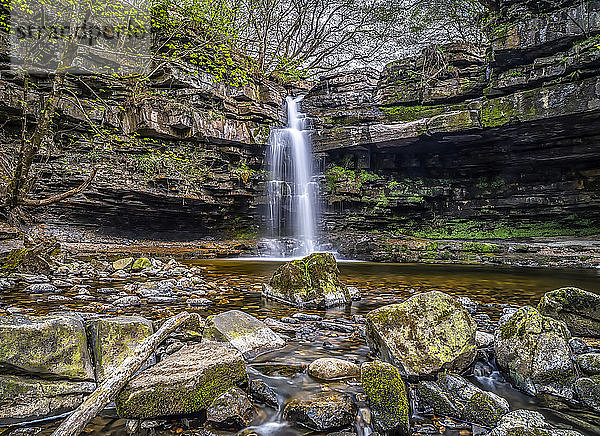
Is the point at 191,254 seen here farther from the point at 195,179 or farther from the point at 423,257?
the point at 423,257

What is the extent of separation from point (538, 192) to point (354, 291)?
49.2ft

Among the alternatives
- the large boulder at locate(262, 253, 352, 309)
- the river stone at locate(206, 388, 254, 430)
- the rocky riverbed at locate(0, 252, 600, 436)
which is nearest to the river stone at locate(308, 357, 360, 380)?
the rocky riverbed at locate(0, 252, 600, 436)

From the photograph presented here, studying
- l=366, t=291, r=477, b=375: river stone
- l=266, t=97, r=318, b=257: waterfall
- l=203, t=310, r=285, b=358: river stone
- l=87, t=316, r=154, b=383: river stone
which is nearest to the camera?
l=87, t=316, r=154, b=383: river stone

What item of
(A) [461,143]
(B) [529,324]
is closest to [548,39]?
(A) [461,143]

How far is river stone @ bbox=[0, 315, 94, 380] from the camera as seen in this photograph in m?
2.07

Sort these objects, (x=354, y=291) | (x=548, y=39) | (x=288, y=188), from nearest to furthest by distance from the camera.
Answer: (x=354, y=291) → (x=548, y=39) → (x=288, y=188)

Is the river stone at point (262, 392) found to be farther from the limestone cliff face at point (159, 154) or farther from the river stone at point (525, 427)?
the limestone cliff face at point (159, 154)

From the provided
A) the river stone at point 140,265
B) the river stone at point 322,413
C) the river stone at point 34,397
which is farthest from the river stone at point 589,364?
the river stone at point 140,265

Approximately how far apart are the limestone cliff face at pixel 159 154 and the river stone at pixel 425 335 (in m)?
12.6

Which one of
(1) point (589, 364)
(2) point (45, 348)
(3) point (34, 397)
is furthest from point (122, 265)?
(1) point (589, 364)

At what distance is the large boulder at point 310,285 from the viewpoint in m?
5.10

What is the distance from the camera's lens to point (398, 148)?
17.1 m

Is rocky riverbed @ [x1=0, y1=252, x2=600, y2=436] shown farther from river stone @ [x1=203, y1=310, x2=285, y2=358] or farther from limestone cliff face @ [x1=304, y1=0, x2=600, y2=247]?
limestone cliff face @ [x1=304, y1=0, x2=600, y2=247]

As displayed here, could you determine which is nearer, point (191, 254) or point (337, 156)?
point (191, 254)
